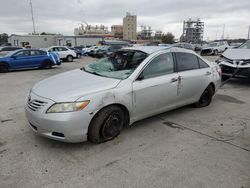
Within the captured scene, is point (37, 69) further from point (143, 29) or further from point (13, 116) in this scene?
point (143, 29)

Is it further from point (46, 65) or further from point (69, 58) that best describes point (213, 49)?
point (46, 65)

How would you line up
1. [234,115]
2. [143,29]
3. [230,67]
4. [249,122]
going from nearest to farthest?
[249,122] → [234,115] → [230,67] → [143,29]

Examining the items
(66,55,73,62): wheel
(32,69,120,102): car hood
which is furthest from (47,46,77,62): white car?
(32,69,120,102): car hood

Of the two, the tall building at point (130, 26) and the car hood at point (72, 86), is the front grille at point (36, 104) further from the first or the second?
the tall building at point (130, 26)

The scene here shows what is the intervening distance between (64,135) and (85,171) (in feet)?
1.89

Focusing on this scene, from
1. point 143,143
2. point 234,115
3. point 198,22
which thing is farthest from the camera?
point 198,22

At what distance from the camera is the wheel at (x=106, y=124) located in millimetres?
2859

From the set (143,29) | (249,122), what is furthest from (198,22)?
(249,122)

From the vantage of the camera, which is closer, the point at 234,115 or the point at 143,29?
the point at 234,115

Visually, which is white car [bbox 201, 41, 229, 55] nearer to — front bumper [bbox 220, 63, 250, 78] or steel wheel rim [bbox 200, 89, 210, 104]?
front bumper [bbox 220, 63, 250, 78]

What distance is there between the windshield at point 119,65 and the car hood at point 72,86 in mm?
219

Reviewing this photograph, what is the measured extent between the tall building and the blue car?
96.8m

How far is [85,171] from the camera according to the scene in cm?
243

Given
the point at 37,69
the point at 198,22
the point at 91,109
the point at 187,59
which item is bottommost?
the point at 37,69
